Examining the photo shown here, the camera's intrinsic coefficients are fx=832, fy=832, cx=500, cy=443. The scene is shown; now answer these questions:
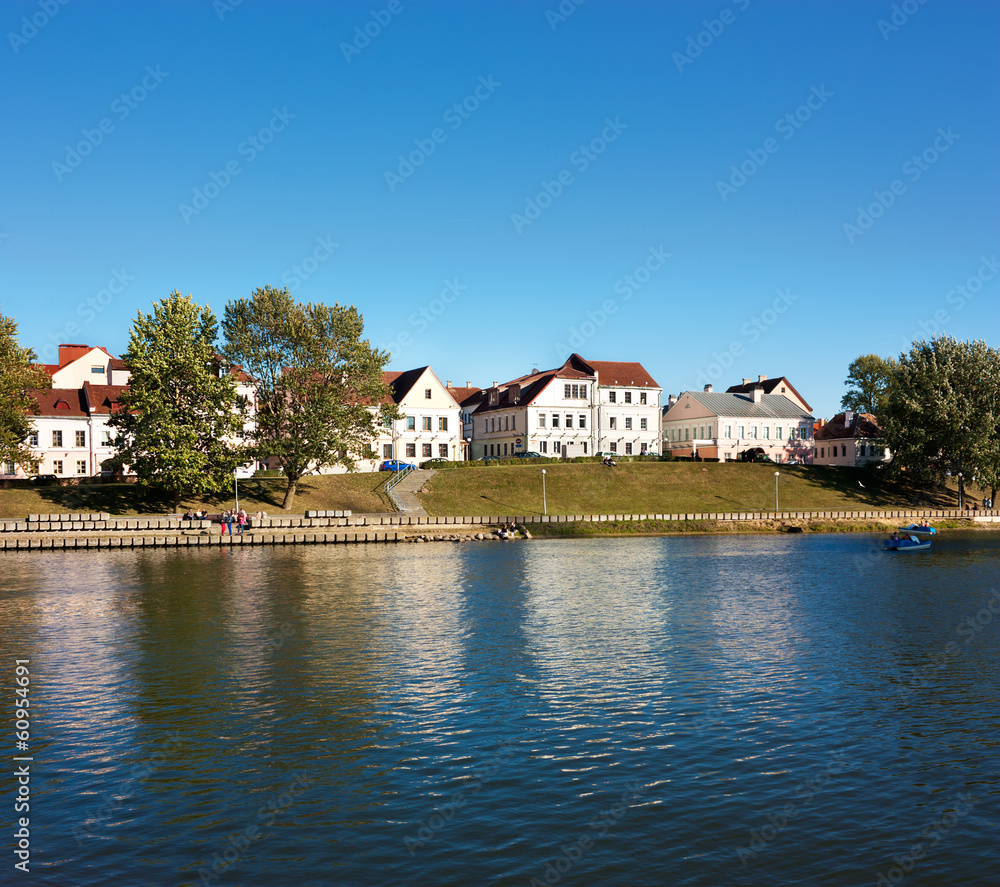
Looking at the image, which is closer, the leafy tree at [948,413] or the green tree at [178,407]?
the green tree at [178,407]

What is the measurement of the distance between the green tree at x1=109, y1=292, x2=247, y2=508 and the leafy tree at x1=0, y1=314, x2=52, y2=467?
9.25m

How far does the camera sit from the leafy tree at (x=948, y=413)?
9475 cm

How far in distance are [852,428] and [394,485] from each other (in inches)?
2713

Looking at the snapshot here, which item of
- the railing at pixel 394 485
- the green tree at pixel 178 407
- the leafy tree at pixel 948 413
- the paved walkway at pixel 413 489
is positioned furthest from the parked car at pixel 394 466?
the leafy tree at pixel 948 413

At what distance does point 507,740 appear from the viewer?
20375 mm

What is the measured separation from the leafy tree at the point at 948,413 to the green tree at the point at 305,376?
61.5 m

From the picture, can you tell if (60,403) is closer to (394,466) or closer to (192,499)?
(192,499)

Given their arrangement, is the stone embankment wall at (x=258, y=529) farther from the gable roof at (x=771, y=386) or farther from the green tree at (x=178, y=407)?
the gable roof at (x=771, y=386)

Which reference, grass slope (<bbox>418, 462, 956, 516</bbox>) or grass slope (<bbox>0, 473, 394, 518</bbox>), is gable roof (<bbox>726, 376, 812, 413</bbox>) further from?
grass slope (<bbox>0, 473, 394, 518</bbox>)

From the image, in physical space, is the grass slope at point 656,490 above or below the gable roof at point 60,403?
below

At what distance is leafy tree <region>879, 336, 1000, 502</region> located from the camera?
94750mm

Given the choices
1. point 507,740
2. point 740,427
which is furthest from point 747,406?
point 507,740

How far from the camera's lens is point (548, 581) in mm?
49312

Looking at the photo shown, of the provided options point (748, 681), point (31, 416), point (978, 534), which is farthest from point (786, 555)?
point (31, 416)
